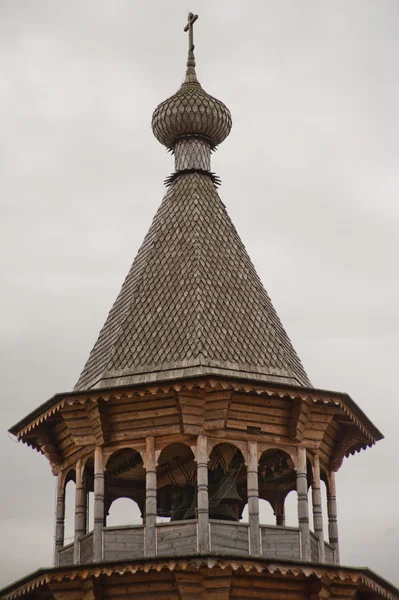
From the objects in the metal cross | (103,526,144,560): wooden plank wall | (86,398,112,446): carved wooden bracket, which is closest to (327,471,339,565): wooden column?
(103,526,144,560): wooden plank wall

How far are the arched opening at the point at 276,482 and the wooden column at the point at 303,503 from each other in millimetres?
2096

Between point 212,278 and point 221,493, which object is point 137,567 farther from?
point 212,278

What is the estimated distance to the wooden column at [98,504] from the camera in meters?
21.5

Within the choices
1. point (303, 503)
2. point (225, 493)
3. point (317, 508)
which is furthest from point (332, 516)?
point (225, 493)

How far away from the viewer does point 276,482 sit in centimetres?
2561

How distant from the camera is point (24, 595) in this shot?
2225 centimetres

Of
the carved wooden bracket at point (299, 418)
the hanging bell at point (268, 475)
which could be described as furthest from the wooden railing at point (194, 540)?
the hanging bell at point (268, 475)

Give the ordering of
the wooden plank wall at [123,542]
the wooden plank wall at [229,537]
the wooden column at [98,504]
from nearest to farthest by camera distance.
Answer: the wooden plank wall at [229,537], the wooden plank wall at [123,542], the wooden column at [98,504]

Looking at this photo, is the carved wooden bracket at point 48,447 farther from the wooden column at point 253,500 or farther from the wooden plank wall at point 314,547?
the wooden plank wall at point 314,547

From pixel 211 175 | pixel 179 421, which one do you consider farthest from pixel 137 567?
pixel 211 175

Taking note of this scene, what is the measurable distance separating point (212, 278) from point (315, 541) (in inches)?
197

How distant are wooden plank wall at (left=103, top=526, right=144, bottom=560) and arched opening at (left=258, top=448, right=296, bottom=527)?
374 cm

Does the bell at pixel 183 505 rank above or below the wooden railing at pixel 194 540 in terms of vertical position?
above

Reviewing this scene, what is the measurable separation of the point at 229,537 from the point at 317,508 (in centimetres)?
193
